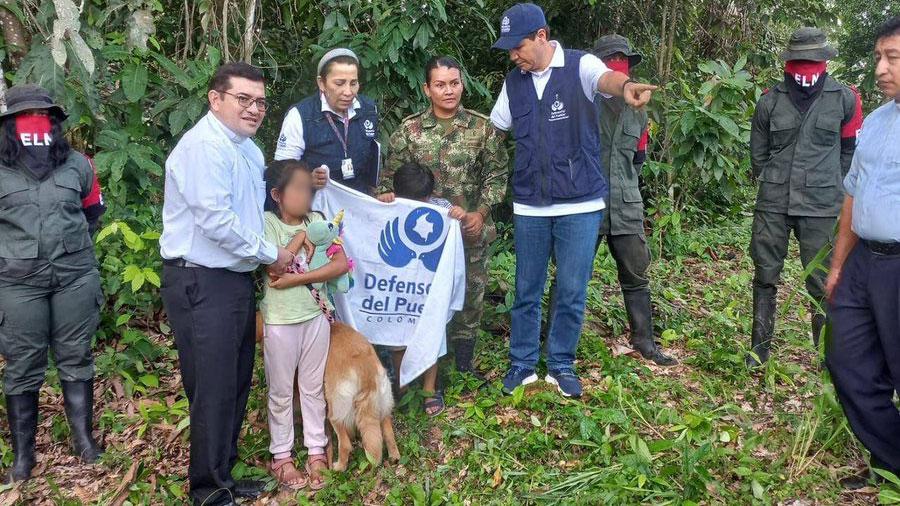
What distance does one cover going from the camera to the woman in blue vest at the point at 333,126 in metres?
4.18

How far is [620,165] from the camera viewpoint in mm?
4852

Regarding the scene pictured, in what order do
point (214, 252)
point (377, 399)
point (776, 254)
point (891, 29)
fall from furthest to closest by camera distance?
point (776, 254)
point (377, 399)
point (214, 252)
point (891, 29)

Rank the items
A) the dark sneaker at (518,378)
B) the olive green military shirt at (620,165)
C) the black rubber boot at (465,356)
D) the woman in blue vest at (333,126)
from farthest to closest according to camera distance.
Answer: the olive green military shirt at (620,165)
the black rubber boot at (465,356)
the dark sneaker at (518,378)
the woman in blue vest at (333,126)

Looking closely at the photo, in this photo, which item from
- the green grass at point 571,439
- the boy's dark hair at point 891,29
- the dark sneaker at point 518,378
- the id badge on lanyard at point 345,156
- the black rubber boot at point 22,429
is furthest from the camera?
the dark sneaker at point 518,378

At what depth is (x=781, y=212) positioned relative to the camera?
4758 mm

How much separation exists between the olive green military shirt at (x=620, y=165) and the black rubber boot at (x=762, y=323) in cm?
101

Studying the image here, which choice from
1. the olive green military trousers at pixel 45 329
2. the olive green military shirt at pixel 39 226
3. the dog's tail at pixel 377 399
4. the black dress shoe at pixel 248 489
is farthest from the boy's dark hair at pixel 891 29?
the olive green military trousers at pixel 45 329

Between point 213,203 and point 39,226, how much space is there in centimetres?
145

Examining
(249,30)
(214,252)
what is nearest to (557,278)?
(214,252)

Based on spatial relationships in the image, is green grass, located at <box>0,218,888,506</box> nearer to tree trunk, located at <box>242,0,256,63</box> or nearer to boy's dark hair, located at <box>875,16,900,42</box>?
boy's dark hair, located at <box>875,16,900,42</box>

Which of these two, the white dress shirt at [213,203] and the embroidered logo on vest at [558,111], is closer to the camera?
the white dress shirt at [213,203]

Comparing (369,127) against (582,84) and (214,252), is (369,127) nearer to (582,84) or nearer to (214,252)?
(582,84)

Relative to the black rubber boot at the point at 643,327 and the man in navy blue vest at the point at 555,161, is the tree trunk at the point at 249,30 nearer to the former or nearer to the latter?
the man in navy blue vest at the point at 555,161

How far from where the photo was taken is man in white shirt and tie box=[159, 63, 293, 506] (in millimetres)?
3205
